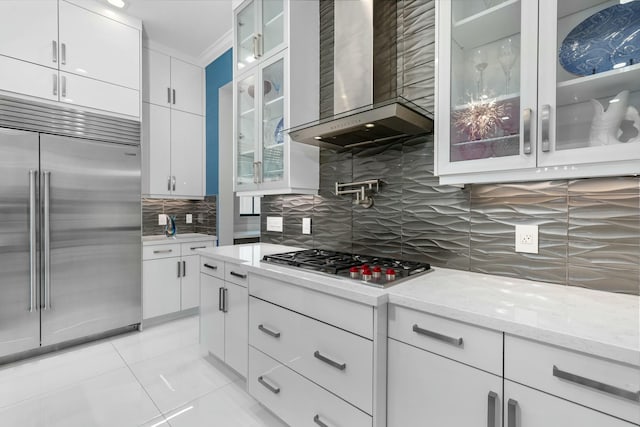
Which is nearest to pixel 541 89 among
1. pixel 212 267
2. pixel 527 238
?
pixel 527 238

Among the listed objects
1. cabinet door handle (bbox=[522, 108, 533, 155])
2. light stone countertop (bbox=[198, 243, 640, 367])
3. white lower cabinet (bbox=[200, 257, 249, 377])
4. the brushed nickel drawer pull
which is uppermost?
cabinet door handle (bbox=[522, 108, 533, 155])

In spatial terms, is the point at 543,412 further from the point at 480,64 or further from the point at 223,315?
the point at 223,315

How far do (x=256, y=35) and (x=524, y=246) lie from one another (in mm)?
2282

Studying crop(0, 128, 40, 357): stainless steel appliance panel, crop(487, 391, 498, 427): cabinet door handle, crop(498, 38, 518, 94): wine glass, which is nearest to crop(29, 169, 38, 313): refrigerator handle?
crop(0, 128, 40, 357): stainless steel appliance panel

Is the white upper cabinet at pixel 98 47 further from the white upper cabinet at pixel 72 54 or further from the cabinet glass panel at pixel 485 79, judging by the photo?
the cabinet glass panel at pixel 485 79

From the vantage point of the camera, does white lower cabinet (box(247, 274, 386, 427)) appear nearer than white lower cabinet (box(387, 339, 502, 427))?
No

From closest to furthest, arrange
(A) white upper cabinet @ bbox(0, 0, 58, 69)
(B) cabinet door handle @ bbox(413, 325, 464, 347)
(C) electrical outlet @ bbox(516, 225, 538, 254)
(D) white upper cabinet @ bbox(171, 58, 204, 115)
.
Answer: (B) cabinet door handle @ bbox(413, 325, 464, 347) → (C) electrical outlet @ bbox(516, 225, 538, 254) → (A) white upper cabinet @ bbox(0, 0, 58, 69) → (D) white upper cabinet @ bbox(171, 58, 204, 115)

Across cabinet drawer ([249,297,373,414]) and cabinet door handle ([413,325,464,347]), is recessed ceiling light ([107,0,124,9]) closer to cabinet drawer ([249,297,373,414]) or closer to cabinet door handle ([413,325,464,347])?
cabinet drawer ([249,297,373,414])

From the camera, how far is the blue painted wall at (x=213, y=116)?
347cm

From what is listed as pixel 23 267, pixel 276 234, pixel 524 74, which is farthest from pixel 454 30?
pixel 23 267

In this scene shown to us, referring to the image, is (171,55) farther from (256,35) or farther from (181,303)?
(181,303)

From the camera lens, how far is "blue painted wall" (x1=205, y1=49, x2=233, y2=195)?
136 inches

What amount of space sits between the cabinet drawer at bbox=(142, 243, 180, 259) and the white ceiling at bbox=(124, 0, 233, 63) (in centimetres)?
224

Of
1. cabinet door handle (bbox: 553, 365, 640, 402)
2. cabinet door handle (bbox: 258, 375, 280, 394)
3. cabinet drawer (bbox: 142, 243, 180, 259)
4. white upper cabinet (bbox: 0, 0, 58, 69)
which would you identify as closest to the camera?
cabinet door handle (bbox: 553, 365, 640, 402)
